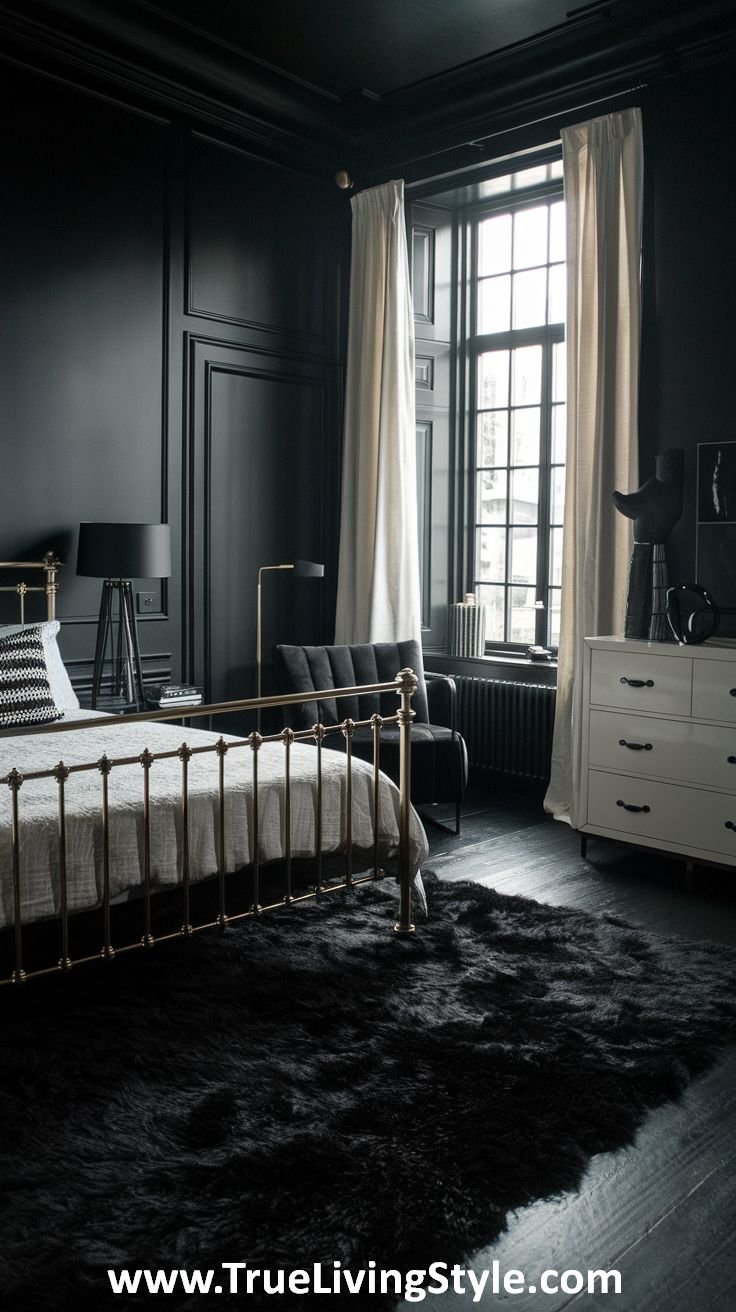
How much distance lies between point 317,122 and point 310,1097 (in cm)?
519

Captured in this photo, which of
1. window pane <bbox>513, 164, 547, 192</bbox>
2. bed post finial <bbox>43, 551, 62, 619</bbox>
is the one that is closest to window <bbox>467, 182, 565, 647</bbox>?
window pane <bbox>513, 164, 547, 192</bbox>

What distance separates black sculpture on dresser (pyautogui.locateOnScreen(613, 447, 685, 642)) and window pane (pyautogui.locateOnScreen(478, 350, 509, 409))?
5.87 ft

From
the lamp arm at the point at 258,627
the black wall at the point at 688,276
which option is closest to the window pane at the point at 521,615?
the black wall at the point at 688,276

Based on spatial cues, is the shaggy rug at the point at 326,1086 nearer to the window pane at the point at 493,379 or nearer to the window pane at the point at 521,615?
the window pane at the point at 521,615

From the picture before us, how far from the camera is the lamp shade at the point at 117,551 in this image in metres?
4.71

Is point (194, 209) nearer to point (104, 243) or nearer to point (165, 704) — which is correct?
point (104, 243)

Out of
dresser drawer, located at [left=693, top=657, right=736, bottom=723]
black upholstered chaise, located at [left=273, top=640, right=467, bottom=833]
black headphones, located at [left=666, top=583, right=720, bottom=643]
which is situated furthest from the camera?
black upholstered chaise, located at [left=273, top=640, right=467, bottom=833]

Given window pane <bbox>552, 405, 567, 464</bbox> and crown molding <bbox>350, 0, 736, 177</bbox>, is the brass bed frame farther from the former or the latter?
crown molding <bbox>350, 0, 736, 177</bbox>

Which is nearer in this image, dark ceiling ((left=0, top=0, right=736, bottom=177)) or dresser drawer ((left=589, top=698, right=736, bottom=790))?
dresser drawer ((left=589, top=698, right=736, bottom=790))

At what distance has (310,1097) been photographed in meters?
2.54

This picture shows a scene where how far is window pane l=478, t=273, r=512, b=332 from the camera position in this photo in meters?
6.38

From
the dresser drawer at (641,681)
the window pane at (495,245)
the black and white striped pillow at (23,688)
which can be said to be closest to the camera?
the black and white striped pillow at (23,688)

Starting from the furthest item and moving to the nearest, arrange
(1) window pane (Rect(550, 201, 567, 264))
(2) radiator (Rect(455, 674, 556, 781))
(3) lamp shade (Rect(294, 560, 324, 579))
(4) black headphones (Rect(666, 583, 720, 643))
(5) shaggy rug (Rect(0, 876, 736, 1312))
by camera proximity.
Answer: (1) window pane (Rect(550, 201, 567, 264)), (2) radiator (Rect(455, 674, 556, 781)), (3) lamp shade (Rect(294, 560, 324, 579)), (4) black headphones (Rect(666, 583, 720, 643)), (5) shaggy rug (Rect(0, 876, 736, 1312))

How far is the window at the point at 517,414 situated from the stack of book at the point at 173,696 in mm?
2003
